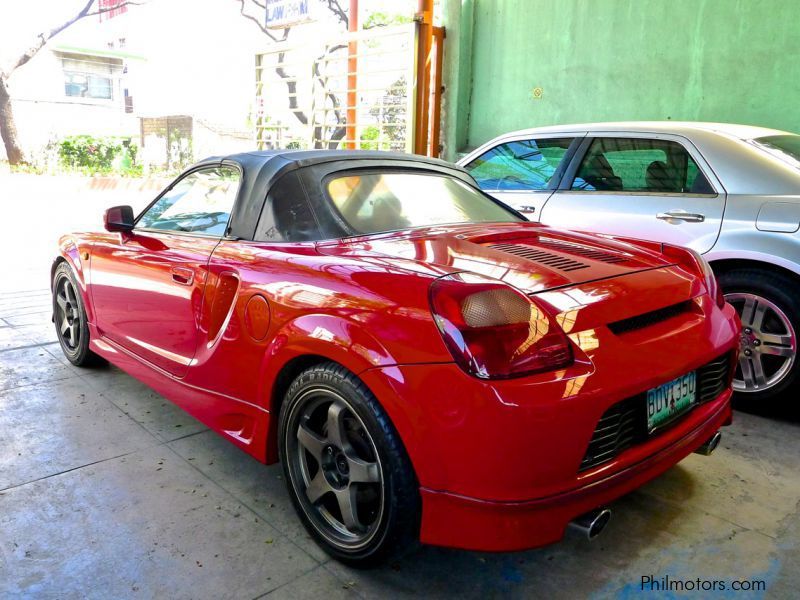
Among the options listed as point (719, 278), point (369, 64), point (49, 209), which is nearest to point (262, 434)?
point (719, 278)

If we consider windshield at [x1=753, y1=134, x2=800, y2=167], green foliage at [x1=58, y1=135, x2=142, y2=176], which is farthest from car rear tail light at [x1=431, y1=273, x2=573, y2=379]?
green foliage at [x1=58, y1=135, x2=142, y2=176]

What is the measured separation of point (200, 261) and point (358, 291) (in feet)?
3.31

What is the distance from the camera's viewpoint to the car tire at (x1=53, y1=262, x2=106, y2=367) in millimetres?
3965

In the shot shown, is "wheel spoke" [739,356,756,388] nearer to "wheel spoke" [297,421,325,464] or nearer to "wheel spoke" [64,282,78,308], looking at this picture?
"wheel spoke" [297,421,325,464]

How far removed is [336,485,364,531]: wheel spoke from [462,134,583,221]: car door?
282 cm

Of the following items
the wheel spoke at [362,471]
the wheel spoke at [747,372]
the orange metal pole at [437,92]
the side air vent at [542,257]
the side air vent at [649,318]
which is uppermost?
the orange metal pole at [437,92]

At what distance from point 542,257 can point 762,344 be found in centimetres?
199

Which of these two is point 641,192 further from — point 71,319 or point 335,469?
point 71,319

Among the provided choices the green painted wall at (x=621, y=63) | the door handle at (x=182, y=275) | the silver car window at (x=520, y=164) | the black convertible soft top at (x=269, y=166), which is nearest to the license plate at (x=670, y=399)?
the black convertible soft top at (x=269, y=166)

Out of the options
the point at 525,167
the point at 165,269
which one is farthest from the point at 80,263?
the point at 525,167

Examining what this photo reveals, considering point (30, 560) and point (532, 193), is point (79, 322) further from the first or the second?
point (532, 193)

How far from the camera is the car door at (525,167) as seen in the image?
457 centimetres

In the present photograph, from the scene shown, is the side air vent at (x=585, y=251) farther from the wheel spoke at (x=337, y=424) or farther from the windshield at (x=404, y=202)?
the wheel spoke at (x=337, y=424)

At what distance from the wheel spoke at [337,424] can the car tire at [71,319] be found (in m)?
2.42
